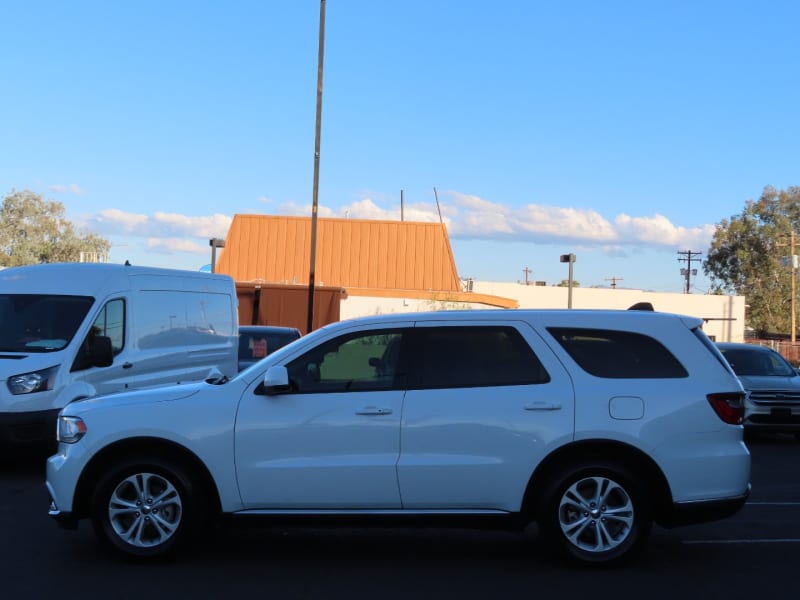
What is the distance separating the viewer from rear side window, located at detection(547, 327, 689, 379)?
22.6 feet

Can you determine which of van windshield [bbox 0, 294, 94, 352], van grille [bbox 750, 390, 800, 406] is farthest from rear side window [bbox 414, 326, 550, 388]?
van grille [bbox 750, 390, 800, 406]

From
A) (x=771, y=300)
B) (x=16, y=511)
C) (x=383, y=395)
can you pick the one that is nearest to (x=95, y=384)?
(x=16, y=511)

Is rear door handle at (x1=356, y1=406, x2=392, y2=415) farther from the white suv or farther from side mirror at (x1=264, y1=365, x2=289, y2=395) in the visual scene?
side mirror at (x1=264, y1=365, x2=289, y2=395)

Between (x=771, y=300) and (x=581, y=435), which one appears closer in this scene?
(x=581, y=435)

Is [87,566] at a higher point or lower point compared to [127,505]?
lower

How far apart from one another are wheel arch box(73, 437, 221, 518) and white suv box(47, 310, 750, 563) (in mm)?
11

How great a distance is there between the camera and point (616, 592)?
624cm

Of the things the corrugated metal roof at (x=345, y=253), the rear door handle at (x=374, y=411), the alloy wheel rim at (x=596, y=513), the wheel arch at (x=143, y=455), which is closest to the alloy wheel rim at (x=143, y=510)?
the wheel arch at (x=143, y=455)

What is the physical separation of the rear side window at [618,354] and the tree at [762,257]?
65076 millimetres

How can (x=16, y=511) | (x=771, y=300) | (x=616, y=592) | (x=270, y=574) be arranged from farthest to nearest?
(x=771, y=300), (x=16, y=511), (x=270, y=574), (x=616, y=592)

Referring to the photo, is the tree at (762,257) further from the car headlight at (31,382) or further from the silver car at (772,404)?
the car headlight at (31,382)

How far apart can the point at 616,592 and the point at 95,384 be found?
278 inches

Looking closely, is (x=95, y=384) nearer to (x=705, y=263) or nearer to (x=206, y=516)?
(x=206, y=516)

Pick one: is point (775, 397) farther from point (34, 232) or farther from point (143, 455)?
point (34, 232)
